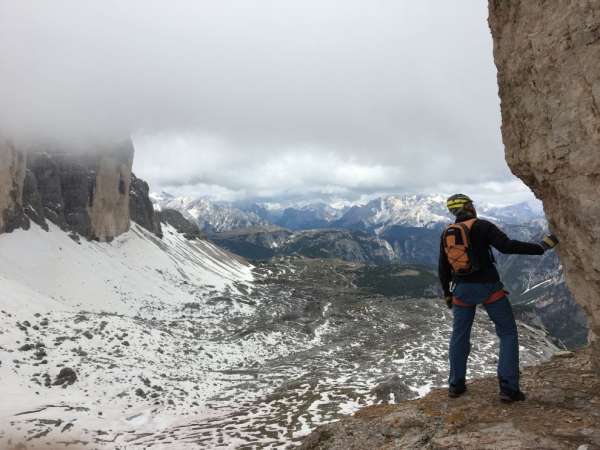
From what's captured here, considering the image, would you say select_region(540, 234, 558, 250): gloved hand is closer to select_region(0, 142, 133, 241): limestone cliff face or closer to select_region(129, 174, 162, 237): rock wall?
select_region(0, 142, 133, 241): limestone cliff face

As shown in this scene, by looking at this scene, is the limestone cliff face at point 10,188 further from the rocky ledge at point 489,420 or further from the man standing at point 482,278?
the man standing at point 482,278

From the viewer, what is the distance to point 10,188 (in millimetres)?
55469

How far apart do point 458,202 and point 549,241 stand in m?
1.74

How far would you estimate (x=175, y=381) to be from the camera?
2719cm

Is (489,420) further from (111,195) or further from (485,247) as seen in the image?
(111,195)

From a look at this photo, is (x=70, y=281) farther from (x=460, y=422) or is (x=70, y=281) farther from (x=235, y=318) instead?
(x=460, y=422)

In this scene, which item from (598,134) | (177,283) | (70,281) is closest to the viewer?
(598,134)

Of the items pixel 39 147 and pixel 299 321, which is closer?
pixel 299 321

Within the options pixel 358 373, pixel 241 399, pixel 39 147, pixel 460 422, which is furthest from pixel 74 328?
pixel 39 147

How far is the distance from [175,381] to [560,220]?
2652 centimetres

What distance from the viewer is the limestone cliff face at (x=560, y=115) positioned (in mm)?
5660

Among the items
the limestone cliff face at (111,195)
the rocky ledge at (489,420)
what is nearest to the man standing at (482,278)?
the rocky ledge at (489,420)

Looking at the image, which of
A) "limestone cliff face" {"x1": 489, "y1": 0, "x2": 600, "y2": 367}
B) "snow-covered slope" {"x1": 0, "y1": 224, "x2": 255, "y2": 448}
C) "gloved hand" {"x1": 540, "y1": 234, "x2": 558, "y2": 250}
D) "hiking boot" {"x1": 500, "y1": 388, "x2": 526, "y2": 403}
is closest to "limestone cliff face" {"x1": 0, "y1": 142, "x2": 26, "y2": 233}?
"snow-covered slope" {"x1": 0, "y1": 224, "x2": 255, "y2": 448}

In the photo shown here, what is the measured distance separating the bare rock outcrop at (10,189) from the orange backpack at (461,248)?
6103 cm
